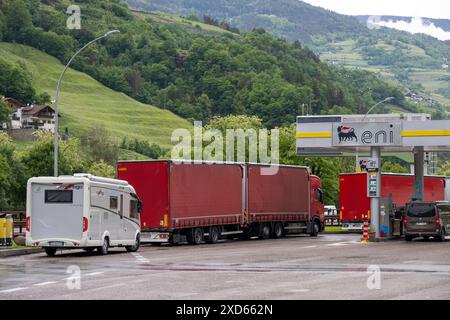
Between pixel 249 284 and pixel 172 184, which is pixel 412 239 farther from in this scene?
pixel 249 284

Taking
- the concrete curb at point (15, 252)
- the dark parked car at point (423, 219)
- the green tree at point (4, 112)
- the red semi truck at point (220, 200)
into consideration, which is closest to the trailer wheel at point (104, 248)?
the concrete curb at point (15, 252)

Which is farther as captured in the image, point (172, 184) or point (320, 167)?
point (320, 167)

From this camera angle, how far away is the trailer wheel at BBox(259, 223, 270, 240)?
170 feet

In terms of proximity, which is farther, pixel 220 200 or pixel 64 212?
pixel 220 200

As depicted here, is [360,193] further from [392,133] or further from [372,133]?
[392,133]

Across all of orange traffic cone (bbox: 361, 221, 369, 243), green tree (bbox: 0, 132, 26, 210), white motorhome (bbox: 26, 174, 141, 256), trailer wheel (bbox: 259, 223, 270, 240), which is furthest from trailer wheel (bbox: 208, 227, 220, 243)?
green tree (bbox: 0, 132, 26, 210)

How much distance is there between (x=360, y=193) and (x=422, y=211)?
34.7 ft

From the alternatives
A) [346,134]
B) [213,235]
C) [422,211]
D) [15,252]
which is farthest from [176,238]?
[422,211]

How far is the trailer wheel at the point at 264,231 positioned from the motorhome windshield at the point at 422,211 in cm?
767

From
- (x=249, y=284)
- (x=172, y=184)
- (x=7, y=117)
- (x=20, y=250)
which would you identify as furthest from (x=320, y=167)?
(x=7, y=117)

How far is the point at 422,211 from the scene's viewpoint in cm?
4803
